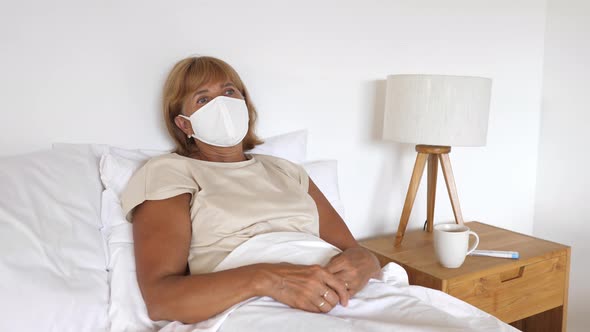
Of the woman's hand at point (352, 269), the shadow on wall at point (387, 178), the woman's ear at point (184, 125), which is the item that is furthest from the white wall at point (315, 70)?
the woman's hand at point (352, 269)

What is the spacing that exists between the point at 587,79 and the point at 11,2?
215cm

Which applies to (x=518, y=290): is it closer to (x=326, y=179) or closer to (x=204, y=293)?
(x=326, y=179)

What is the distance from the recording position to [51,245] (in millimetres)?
1115

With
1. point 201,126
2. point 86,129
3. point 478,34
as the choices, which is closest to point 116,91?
point 86,129

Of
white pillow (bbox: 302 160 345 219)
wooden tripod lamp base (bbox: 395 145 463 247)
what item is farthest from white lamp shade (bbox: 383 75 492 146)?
white pillow (bbox: 302 160 345 219)

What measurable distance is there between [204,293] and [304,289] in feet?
0.67

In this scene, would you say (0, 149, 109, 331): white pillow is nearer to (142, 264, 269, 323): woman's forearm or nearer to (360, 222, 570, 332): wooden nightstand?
(142, 264, 269, 323): woman's forearm

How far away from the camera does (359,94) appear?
1.93 m

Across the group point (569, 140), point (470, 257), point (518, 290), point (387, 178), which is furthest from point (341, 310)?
point (569, 140)

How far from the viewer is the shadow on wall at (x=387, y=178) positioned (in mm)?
2002

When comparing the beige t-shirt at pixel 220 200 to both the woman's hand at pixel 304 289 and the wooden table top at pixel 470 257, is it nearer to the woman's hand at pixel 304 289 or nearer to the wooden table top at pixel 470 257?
the woman's hand at pixel 304 289

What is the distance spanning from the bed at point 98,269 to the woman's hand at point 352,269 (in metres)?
0.03

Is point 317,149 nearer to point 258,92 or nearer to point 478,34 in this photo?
point 258,92

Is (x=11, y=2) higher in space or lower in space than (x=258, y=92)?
higher
